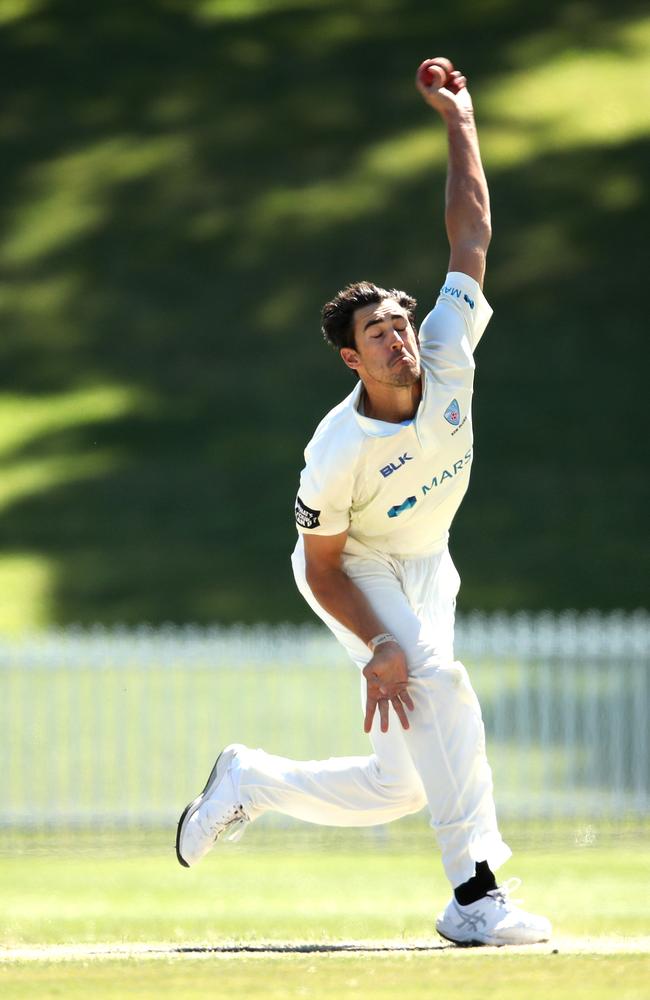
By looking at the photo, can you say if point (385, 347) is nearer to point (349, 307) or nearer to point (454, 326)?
point (349, 307)

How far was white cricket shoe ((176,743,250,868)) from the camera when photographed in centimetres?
606

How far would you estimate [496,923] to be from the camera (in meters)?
5.56

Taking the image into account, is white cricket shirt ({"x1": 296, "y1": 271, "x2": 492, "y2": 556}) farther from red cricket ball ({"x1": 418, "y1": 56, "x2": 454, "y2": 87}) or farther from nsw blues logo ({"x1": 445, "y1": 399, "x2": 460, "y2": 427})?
red cricket ball ({"x1": 418, "y1": 56, "x2": 454, "y2": 87})

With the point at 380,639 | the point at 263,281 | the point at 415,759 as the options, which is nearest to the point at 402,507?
the point at 380,639

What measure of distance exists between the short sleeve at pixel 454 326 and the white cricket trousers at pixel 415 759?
645mm

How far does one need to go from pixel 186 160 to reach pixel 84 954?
2161 cm

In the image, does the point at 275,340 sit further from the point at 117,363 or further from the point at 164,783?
the point at 164,783

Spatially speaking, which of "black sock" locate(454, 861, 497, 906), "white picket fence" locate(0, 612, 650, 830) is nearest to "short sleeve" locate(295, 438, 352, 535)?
"black sock" locate(454, 861, 497, 906)

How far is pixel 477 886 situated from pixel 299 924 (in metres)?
2.85

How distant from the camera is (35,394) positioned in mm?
21594

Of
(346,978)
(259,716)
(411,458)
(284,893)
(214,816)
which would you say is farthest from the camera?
(259,716)

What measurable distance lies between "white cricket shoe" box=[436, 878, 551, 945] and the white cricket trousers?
3.8 inches

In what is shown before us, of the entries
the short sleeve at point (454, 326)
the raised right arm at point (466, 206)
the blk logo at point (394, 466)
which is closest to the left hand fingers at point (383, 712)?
the blk logo at point (394, 466)

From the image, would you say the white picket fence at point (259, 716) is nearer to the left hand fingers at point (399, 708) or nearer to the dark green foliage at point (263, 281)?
the dark green foliage at point (263, 281)
